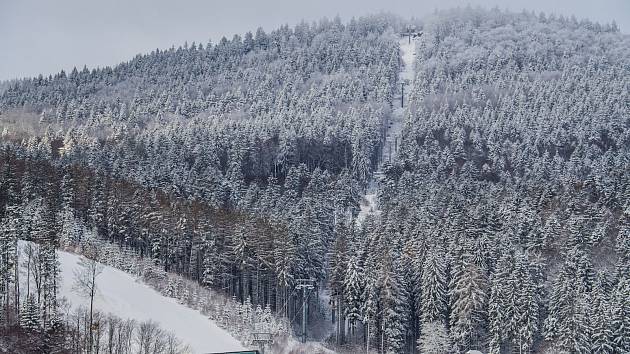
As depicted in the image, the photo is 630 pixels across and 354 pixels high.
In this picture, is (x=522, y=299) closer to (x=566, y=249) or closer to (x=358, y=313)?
(x=566, y=249)

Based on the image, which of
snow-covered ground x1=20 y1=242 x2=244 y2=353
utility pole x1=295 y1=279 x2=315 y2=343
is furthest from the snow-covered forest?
snow-covered ground x1=20 y1=242 x2=244 y2=353

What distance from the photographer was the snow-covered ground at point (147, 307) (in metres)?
62.4

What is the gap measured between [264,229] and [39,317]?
36.2m

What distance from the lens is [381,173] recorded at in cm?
14288

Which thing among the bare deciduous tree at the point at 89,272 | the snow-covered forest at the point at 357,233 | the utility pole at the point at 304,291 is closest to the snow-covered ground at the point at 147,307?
the bare deciduous tree at the point at 89,272

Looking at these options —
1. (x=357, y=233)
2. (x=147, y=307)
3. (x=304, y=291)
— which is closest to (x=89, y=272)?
(x=147, y=307)

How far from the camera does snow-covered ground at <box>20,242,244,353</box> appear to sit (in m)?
62.4

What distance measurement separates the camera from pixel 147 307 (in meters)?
66.3

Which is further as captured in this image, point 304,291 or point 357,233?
point 357,233

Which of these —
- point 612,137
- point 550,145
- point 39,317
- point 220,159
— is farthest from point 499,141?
point 39,317

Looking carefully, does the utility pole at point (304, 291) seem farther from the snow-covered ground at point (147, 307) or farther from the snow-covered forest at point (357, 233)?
the snow-covered ground at point (147, 307)

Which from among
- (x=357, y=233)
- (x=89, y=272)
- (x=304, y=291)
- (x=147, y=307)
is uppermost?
(x=89, y=272)

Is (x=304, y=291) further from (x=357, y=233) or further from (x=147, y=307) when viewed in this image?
(x=147, y=307)

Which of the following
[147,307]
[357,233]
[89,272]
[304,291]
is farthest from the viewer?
[357,233]
